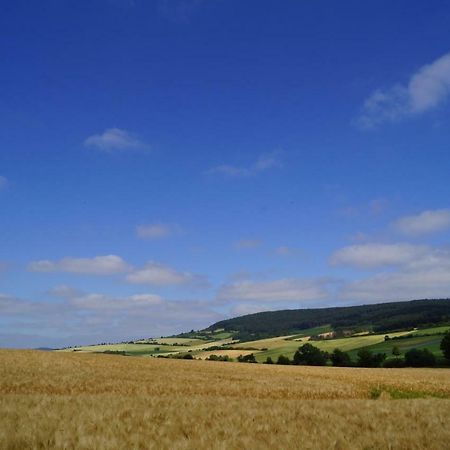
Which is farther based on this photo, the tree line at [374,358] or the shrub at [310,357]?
the shrub at [310,357]

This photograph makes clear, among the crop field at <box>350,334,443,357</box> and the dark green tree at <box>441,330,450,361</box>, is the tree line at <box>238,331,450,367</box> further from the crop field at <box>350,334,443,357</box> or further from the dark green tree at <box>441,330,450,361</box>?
the crop field at <box>350,334,443,357</box>

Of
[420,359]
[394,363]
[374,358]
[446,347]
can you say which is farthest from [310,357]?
[446,347]

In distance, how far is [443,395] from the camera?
101ft

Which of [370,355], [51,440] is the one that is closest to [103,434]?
[51,440]

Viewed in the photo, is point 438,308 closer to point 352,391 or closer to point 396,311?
point 396,311

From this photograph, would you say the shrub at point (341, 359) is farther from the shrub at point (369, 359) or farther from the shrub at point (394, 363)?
the shrub at point (394, 363)

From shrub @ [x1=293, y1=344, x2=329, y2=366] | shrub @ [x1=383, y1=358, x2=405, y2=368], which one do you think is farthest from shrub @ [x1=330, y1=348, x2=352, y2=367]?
shrub @ [x1=383, y1=358, x2=405, y2=368]

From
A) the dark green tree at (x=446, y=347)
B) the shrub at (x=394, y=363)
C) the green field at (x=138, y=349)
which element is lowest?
the shrub at (x=394, y=363)

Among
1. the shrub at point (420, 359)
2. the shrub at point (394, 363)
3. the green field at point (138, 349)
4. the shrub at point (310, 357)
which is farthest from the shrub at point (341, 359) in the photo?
the green field at point (138, 349)

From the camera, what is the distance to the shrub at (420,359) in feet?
239

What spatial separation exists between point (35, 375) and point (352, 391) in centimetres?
1921

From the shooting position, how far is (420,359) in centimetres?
7350

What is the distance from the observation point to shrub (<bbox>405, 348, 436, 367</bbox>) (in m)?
72.8

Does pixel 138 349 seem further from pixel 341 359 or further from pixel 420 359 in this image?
pixel 420 359
